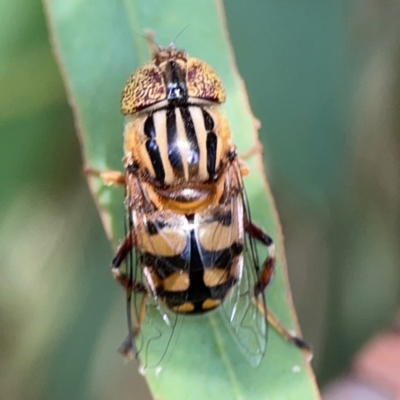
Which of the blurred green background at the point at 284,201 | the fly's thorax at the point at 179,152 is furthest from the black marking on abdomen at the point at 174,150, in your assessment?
the blurred green background at the point at 284,201

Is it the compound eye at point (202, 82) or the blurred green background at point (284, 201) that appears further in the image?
the blurred green background at point (284, 201)

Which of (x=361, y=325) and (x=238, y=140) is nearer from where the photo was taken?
(x=238, y=140)

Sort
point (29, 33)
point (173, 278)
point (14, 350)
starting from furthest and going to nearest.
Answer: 1. point (14, 350)
2. point (29, 33)
3. point (173, 278)

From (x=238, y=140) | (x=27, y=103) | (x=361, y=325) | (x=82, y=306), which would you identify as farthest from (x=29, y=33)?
(x=361, y=325)

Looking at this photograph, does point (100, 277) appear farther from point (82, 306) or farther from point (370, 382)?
point (370, 382)

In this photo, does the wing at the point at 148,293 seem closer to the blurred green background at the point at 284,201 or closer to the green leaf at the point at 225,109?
the green leaf at the point at 225,109

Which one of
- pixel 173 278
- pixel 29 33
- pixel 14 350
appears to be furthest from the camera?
pixel 14 350

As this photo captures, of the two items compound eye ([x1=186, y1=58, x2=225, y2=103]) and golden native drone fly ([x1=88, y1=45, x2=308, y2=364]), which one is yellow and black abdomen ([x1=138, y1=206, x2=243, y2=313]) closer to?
golden native drone fly ([x1=88, y1=45, x2=308, y2=364])
